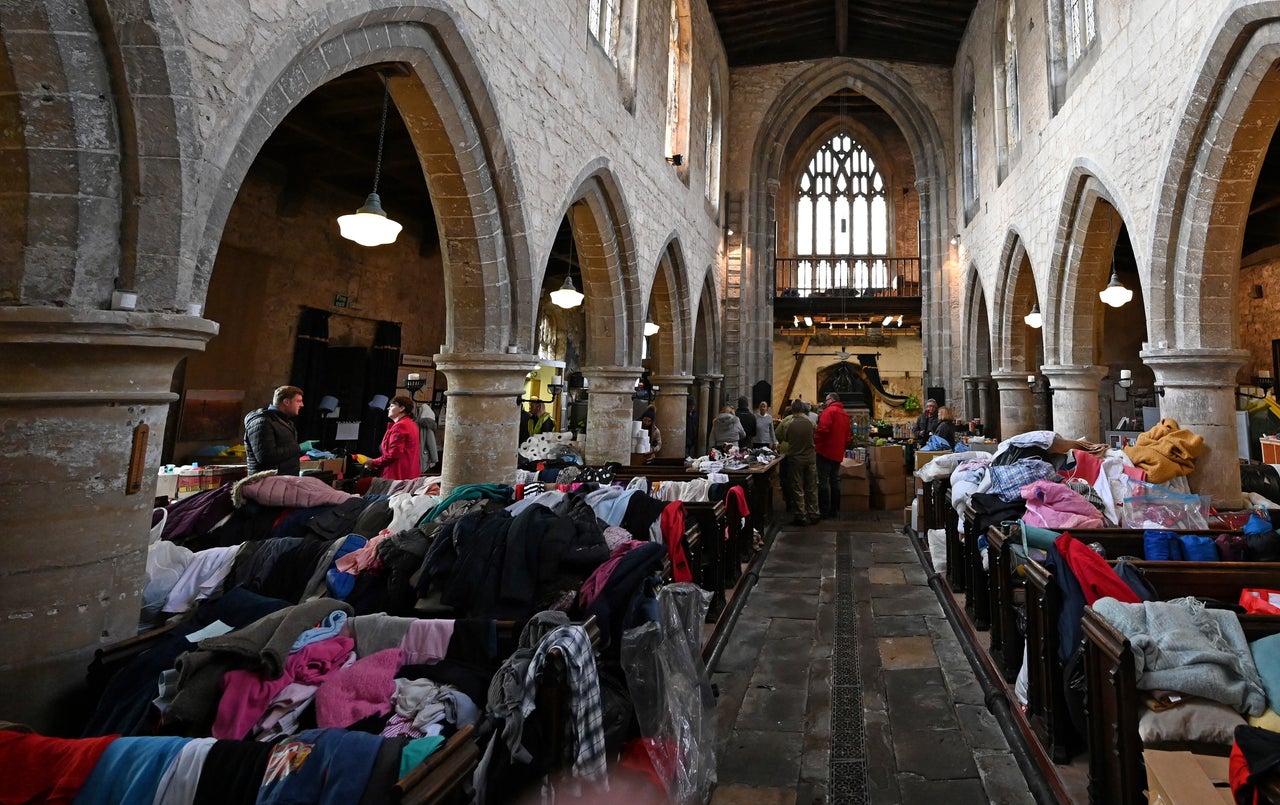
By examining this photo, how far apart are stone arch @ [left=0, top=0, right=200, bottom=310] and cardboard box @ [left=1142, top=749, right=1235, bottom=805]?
3317 millimetres

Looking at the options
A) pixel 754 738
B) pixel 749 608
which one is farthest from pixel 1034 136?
pixel 754 738

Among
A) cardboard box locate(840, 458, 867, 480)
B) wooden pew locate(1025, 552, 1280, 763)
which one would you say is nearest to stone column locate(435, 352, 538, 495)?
wooden pew locate(1025, 552, 1280, 763)

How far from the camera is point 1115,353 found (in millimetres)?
12898

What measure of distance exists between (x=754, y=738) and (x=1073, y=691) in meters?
1.32

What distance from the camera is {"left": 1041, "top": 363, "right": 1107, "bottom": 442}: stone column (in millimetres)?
6863

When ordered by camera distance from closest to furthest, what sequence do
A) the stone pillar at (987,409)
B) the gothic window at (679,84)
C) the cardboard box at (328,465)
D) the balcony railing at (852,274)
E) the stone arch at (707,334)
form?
1. the cardboard box at (328,465)
2. the gothic window at (679,84)
3. the stone pillar at (987,409)
4. the stone arch at (707,334)
5. the balcony railing at (852,274)

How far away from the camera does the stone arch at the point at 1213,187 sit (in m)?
3.97

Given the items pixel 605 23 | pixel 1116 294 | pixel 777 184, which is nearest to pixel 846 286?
pixel 777 184

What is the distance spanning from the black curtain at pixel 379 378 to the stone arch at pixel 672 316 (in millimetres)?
4200

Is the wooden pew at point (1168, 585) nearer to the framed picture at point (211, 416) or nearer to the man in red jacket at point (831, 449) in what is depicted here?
the man in red jacket at point (831, 449)

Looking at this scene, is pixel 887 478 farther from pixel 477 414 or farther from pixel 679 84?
pixel 679 84

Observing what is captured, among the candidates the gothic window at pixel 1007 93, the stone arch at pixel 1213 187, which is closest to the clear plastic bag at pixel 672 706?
the stone arch at pixel 1213 187

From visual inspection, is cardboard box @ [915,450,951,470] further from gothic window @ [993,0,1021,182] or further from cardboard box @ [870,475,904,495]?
gothic window @ [993,0,1021,182]

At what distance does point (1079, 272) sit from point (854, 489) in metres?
3.92
